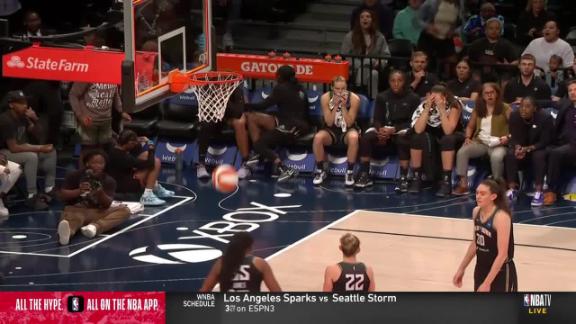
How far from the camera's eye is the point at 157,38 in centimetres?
1116

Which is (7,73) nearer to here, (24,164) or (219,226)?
(24,164)

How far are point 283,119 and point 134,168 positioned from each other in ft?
7.16

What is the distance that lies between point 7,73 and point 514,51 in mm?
6626

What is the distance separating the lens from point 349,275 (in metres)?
9.03

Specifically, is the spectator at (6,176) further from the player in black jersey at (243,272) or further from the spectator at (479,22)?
the spectator at (479,22)

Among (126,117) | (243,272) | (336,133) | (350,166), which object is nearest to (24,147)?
(126,117)

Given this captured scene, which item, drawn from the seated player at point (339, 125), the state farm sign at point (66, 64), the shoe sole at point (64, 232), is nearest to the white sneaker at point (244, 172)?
the seated player at point (339, 125)

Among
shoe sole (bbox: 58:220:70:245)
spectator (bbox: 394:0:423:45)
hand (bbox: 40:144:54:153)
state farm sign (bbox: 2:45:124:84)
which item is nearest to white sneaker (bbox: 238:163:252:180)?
hand (bbox: 40:144:54:153)

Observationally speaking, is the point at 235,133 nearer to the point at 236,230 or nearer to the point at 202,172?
the point at 202,172

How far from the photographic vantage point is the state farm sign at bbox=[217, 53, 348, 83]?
1529cm

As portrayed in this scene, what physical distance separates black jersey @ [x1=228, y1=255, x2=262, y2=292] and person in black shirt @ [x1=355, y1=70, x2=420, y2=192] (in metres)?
5.75

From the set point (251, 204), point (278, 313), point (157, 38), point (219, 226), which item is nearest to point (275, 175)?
point (251, 204)

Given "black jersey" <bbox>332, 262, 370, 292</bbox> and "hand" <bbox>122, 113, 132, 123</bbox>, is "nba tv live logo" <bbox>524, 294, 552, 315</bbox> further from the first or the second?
"hand" <bbox>122, 113, 132, 123</bbox>

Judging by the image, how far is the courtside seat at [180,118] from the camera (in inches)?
619
